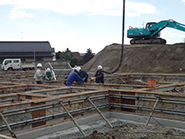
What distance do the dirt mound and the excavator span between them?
869 mm

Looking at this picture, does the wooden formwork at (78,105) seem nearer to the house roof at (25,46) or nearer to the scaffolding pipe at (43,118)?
the scaffolding pipe at (43,118)

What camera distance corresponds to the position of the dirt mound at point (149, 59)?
Answer: 2885cm

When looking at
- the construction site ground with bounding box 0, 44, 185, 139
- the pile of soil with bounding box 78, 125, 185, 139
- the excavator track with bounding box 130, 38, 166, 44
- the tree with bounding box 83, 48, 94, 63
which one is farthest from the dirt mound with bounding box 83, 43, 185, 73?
the pile of soil with bounding box 78, 125, 185, 139

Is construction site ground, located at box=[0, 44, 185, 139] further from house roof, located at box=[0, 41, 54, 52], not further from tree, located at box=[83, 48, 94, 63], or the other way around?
tree, located at box=[83, 48, 94, 63]

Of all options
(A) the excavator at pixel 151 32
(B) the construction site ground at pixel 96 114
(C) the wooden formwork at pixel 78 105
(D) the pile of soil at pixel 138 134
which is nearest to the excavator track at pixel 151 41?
(A) the excavator at pixel 151 32

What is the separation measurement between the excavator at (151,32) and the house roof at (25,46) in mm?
23288

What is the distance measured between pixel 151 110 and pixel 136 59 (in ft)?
89.2

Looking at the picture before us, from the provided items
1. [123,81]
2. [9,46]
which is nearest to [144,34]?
[123,81]

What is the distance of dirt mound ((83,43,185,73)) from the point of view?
28845mm

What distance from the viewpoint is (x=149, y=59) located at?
105ft

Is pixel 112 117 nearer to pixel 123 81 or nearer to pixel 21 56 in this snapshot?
pixel 123 81

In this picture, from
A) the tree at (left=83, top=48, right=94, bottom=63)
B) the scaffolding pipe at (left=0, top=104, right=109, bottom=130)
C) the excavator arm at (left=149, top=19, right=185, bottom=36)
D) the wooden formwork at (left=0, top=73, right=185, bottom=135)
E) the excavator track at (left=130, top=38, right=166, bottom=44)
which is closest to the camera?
the scaffolding pipe at (left=0, top=104, right=109, bottom=130)

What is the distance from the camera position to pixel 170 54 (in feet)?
101

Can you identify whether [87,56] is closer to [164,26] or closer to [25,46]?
[25,46]
